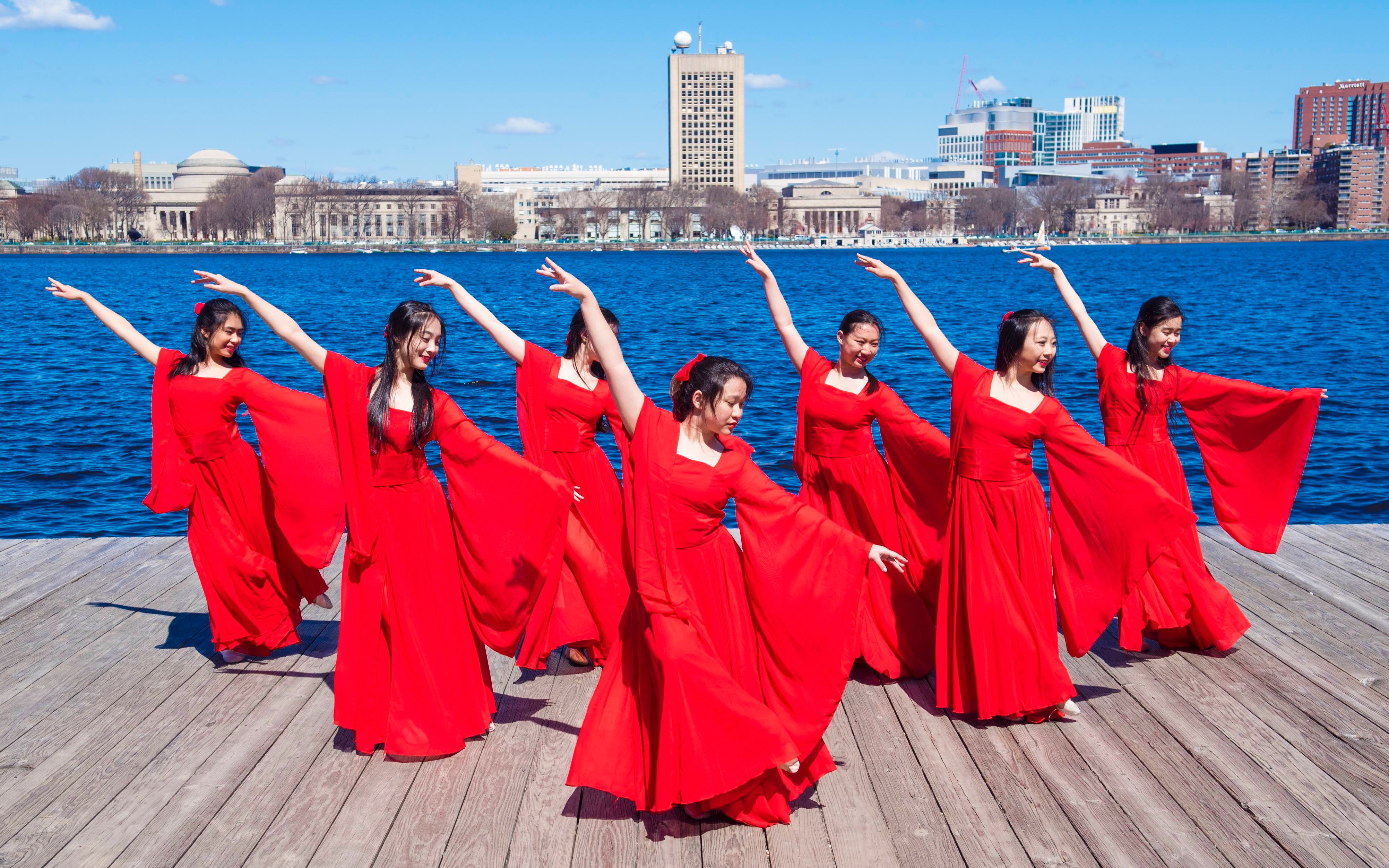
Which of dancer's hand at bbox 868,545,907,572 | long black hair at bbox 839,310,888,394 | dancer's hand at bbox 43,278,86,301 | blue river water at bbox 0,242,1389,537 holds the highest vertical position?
dancer's hand at bbox 43,278,86,301

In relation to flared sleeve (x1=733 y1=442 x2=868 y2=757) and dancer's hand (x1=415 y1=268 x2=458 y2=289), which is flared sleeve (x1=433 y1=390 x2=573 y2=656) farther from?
flared sleeve (x1=733 y1=442 x2=868 y2=757)

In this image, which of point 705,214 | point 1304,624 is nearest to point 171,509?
point 1304,624

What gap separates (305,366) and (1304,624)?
31.1 m

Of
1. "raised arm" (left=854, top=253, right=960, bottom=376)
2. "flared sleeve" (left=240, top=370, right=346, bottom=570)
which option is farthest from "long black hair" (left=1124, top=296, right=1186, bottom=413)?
"flared sleeve" (left=240, top=370, right=346, bottom=570)

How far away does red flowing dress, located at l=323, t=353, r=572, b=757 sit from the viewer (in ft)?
18.1

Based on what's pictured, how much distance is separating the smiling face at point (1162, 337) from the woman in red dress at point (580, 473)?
310 cm

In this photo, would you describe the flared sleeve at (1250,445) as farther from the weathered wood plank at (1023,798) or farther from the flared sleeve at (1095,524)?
the weathered wood plank at (1023,798)

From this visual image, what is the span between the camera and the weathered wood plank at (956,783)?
4695 mm

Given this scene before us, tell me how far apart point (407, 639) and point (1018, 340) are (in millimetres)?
3266

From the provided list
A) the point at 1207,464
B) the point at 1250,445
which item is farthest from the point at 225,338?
the point at 1250,445

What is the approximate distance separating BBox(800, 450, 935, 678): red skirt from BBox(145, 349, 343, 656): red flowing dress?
9.10 feet

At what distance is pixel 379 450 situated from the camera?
219 inches

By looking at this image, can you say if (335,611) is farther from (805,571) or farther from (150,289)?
(150,289)

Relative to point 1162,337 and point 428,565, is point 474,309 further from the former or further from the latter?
point 1162,337
